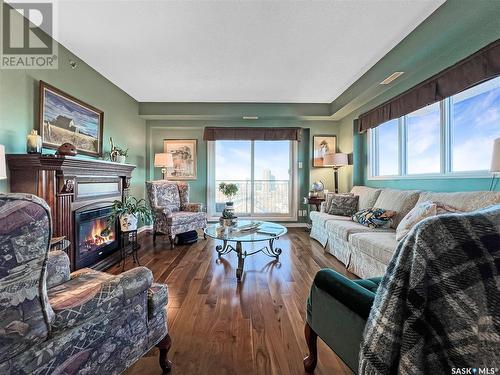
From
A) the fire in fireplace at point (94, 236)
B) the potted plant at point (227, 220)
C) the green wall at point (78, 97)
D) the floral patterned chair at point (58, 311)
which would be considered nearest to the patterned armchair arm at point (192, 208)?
the green wall at point (78, 97)

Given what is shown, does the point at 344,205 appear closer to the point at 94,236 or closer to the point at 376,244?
the point at 376,244

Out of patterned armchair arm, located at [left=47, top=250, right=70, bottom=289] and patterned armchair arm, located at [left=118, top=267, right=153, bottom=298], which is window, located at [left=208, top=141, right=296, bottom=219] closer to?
patterned armchair arm, located at [left=47, top=250, right=70, bottom=289]

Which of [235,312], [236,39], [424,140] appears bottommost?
[235,312]

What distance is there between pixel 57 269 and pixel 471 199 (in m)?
3.09

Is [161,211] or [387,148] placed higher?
[387,148]

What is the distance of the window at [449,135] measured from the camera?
7.17ft

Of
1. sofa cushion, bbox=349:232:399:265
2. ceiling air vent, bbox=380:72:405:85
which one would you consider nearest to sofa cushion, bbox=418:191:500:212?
sofa cushion, bbox=349:232:399:265

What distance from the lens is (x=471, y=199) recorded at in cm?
197

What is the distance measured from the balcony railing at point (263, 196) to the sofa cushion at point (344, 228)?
195cm

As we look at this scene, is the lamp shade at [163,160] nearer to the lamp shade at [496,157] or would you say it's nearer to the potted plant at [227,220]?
the potted plant at [227,220]

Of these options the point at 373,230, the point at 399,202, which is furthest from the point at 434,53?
the point at 373,230

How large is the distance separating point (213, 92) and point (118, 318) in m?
3.74

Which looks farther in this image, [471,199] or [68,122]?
[68,122]

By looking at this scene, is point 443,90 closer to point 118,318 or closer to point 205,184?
point 118,318
